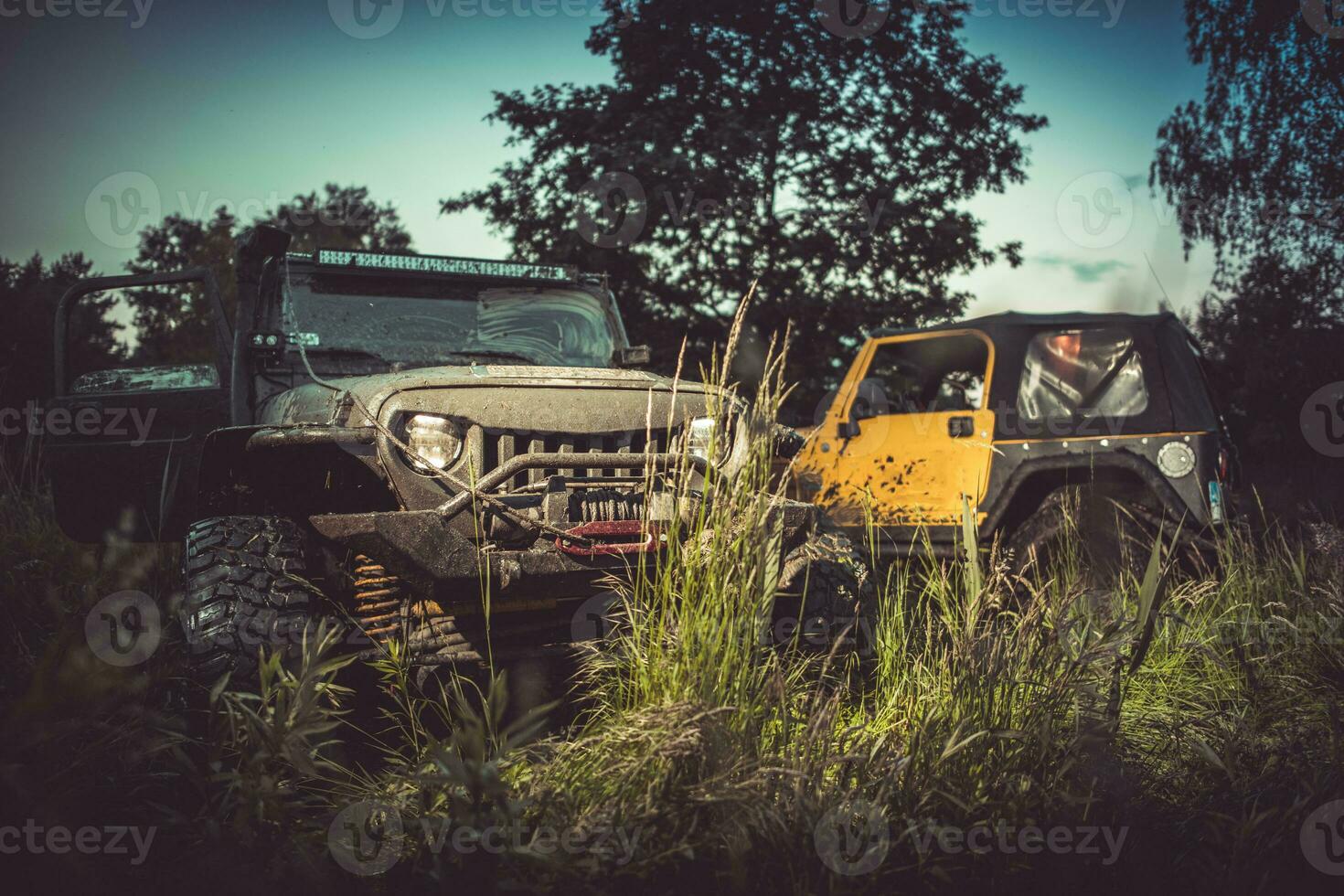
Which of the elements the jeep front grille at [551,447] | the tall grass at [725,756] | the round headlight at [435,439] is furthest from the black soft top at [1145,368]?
the round headlight at [435,439]

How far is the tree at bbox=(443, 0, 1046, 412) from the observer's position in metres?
10.4

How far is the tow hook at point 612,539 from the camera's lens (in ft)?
9.05

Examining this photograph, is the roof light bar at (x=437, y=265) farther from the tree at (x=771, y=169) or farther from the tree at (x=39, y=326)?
the tree at (x=39, y=326)

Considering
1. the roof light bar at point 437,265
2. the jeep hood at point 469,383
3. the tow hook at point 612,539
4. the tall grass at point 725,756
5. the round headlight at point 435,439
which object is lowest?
the tall grass at point 725,756

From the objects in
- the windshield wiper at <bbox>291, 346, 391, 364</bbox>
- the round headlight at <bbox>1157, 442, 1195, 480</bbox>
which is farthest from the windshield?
the round headlight at <bbox>1157, 442, 1195, 480</bbox>

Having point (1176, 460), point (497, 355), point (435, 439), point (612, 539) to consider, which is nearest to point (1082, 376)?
point (1176, 460)

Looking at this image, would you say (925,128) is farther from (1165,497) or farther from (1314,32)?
(1165,497)

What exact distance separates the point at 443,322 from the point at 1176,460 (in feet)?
12.1

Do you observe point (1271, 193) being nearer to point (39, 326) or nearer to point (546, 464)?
point (546, 464)

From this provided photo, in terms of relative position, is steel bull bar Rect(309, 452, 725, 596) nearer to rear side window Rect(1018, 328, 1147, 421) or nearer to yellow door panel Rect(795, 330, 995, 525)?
yellow door panel Rect(795, 330, 995, 525)

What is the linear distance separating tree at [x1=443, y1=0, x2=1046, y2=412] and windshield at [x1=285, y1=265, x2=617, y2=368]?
5.65 metres

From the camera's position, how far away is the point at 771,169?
1085 centimetres

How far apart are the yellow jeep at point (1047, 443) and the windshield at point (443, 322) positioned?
1.59 m

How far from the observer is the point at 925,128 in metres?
11.4
